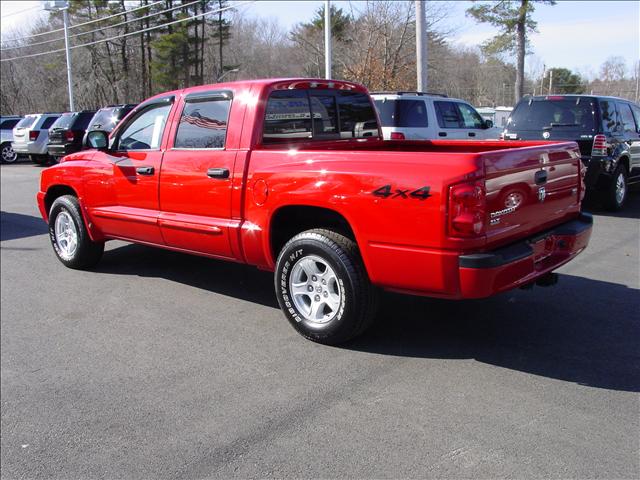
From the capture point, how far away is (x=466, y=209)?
3.52 meters

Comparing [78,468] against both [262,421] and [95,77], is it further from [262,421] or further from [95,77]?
[95,77]

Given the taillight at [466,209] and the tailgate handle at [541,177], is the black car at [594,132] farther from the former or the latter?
the taillight at [466,209]

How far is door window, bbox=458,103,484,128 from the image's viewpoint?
1325cm

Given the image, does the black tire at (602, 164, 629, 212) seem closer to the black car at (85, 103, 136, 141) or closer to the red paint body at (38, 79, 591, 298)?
the red paint body at (38, 79, 591, 298)

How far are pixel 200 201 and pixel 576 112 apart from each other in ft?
23.5

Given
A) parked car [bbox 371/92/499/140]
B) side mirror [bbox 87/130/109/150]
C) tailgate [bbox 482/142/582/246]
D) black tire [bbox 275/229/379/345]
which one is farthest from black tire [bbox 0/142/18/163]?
tailgate [bbox 482/142/582/246]

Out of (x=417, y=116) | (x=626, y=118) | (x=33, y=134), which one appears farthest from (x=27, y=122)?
(x=626, y=118)

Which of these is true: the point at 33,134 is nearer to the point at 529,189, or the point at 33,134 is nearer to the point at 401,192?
the point at 401,192

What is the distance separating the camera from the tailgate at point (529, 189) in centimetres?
366

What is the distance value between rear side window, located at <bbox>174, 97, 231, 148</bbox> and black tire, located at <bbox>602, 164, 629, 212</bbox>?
7080mm

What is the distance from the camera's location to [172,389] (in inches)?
149

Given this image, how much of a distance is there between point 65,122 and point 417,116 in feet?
44.4

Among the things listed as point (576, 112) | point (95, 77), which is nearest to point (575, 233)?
point (576, 112)

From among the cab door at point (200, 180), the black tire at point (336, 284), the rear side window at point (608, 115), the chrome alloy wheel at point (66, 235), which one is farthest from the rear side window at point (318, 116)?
the rear side window at point (608, 115)
